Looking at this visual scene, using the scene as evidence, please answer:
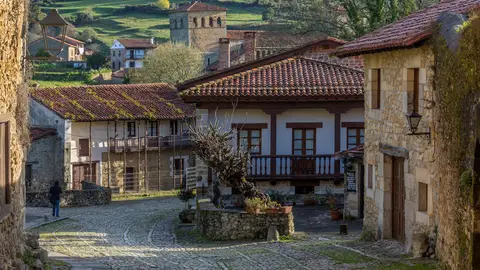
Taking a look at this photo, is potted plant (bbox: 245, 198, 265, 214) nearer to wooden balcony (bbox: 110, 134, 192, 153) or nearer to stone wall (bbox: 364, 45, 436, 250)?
stone wall (bbox: 364, 45, 436, 250)

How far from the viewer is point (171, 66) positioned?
78.8 metres

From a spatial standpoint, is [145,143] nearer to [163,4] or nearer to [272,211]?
[272,211]

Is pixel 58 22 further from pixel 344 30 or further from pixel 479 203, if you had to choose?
pixel 344 30

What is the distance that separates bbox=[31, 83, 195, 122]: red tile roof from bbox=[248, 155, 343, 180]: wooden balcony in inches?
812

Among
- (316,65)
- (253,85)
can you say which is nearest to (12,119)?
(253,85)

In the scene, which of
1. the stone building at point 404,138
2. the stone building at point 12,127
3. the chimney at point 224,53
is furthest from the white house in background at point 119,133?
the stone building at point 12,127

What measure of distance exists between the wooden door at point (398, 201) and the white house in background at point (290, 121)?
12.5 m

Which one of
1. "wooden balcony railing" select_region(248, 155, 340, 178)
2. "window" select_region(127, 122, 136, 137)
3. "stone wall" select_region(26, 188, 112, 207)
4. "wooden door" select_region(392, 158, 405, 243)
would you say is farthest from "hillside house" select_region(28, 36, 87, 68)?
"wooden door" select_region(392, 158, 405, 243)

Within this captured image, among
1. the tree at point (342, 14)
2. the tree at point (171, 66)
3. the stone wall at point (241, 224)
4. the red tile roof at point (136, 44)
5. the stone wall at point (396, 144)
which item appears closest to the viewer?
the stone wall at point (396, 144)

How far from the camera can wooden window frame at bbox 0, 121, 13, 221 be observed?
45.1 ft

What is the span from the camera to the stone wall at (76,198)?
130 feet

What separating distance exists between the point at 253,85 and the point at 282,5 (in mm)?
18422

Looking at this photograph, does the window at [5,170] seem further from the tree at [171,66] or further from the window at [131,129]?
the tree at [171,66]

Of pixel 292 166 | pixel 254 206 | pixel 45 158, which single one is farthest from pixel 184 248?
pixel 45 158
